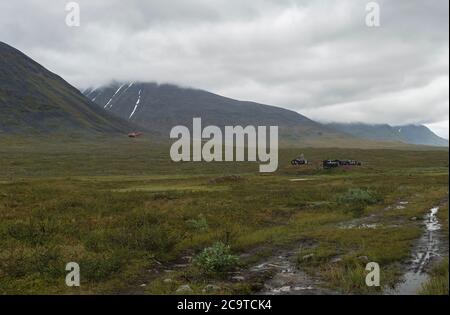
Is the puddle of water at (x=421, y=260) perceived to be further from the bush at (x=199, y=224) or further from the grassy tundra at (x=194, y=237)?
the bush at (x=199, y=224)

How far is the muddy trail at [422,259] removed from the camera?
1285cm

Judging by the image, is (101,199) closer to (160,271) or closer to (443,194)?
(160,271)

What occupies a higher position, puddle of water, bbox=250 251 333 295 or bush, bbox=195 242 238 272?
bush, bbox=195 242 238 272

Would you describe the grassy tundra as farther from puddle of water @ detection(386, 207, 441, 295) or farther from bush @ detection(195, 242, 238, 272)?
puddle of water @ detection(386, 207, 441, 295)

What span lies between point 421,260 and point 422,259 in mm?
Result: 162

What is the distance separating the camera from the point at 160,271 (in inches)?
647

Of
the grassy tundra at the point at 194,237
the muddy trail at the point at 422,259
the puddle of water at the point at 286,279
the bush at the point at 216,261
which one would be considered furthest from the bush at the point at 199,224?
the muddy trail at the point at 422,259

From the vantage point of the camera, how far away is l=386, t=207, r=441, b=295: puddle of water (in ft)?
42.0

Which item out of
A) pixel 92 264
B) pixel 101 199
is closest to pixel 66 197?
pixel 101 199

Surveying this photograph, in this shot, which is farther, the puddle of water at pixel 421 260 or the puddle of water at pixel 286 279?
the puddle of water at pixel 286 279

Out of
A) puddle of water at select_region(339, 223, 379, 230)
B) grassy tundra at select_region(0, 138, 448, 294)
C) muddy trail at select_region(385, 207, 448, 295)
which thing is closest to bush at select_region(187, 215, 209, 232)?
grassy tundra at select_region(0, 138, 448, 294)
